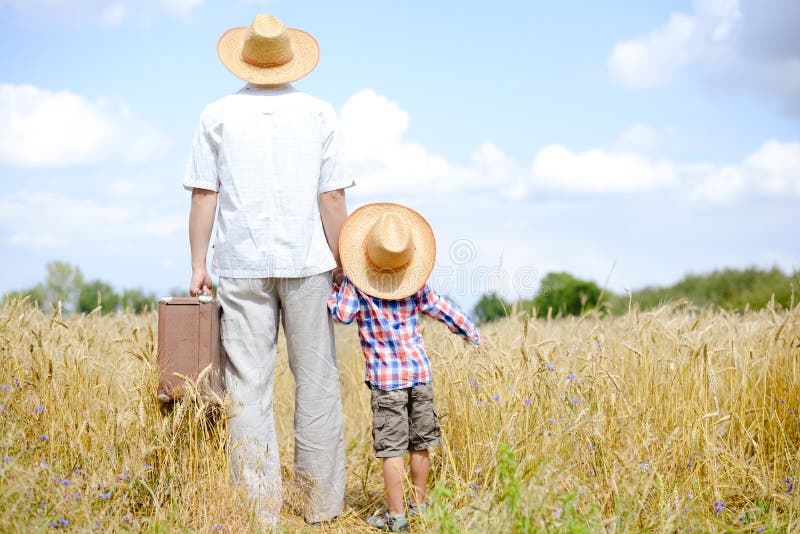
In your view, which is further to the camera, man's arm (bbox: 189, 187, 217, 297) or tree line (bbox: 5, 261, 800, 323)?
tree line (bbox: 5, 261, 800, 323)

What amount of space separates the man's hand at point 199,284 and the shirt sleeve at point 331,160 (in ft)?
2.33

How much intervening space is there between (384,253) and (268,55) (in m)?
1.19

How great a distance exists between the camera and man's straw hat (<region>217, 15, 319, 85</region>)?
3.73 m

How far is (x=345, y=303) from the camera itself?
3.61 m

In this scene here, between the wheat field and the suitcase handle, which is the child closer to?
the wheat field

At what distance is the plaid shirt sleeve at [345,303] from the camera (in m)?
3.60

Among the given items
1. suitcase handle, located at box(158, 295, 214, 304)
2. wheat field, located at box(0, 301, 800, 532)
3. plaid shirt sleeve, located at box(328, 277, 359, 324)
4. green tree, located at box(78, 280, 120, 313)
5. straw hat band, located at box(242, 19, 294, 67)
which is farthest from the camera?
green tree, located at box(78, 280, 120, 313)

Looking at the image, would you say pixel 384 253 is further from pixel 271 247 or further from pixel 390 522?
pixel 390 522

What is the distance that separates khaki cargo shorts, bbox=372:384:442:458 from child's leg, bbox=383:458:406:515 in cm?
4

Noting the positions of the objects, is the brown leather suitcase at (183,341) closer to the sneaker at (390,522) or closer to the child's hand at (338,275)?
the child's hand at (338,275)

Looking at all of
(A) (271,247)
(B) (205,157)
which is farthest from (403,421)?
(B) (205,157)

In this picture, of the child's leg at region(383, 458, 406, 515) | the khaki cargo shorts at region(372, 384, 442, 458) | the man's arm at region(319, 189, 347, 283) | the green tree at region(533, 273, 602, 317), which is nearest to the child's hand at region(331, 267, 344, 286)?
the man's arm at region(319, 189, 347, 283)

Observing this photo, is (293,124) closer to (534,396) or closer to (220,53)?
(220,53)

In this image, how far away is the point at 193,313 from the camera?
3492mm
